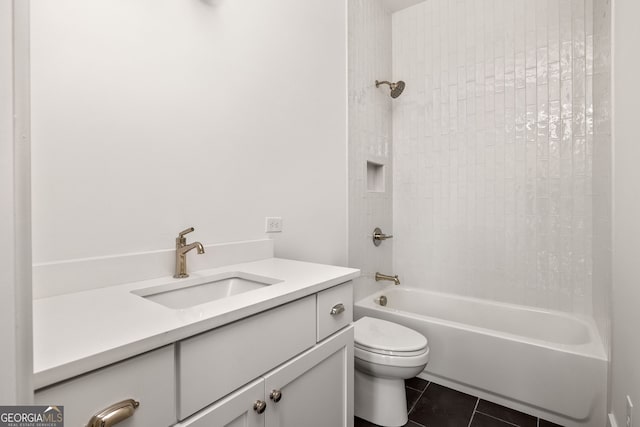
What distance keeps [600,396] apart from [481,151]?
1.63 m

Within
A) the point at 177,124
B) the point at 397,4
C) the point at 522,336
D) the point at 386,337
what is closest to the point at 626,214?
the point at 522,336

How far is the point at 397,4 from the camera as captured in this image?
8.63 ft

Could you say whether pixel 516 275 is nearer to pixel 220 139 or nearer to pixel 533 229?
pixel 533 229

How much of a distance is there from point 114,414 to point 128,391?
0.04 metres

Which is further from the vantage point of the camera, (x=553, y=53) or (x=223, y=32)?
(x=553, y=53)

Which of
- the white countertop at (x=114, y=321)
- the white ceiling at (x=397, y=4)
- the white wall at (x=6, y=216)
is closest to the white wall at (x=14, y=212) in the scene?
the white wall at (x=6, y=216)

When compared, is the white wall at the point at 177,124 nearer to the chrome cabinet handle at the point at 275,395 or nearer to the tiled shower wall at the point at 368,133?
the tiled shower wall at the point at 368,133

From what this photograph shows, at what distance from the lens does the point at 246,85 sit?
1484 millimetres

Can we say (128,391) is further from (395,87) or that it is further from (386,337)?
(395,87)

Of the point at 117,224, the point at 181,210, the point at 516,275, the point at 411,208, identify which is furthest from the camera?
the point at 411,208

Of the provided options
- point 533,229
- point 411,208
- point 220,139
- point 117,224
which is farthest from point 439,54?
point 117,224

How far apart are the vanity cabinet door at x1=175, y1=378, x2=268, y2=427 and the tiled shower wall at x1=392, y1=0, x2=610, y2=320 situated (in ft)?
6.69

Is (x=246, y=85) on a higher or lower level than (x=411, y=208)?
higher

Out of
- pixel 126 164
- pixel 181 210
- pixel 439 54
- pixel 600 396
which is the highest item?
pixel 439 54
